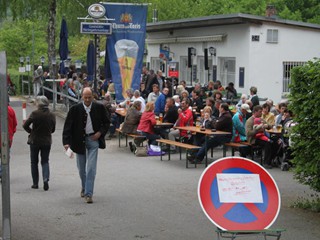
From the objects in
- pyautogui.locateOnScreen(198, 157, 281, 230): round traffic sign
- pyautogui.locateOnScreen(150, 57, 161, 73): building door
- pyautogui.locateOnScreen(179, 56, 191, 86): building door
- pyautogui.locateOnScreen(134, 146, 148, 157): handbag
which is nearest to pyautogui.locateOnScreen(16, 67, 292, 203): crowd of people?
pyautogui.locateOnScreen(134, 146, 148, 157): handbag

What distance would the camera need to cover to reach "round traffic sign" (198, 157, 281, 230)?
730 centimetres

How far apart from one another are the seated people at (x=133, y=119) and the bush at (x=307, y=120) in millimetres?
9126

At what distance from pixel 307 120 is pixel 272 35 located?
2044 cm

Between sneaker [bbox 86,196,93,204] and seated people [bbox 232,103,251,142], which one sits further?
seated people [bbox 232,103,251,142]

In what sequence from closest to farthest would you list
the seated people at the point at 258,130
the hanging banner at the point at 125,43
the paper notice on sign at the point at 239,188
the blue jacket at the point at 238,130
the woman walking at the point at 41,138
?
the paper notice on sign at the point at 239,188 < the woman walking at the point at 41,138 < the seated people at the point at 258,130 < the blue jacket at the point at 238,130 < the hanging banner at the point at 125,43

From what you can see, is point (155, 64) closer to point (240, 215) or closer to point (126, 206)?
point (126, 206)

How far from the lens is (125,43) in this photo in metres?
25.1

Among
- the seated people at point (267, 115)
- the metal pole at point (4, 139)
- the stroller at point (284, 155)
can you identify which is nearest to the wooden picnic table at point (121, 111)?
the seated people at point (267, 115)

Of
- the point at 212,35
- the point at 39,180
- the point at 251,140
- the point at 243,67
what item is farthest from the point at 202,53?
the point at 39,180

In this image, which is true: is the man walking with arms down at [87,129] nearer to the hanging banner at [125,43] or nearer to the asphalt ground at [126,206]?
the asphalt ground at [126,206]

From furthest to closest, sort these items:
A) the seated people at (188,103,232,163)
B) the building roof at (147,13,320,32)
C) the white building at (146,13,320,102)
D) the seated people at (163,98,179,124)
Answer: the white building at (146,13,320,102) < the building roof at (147,13,320,32) < the seated people at (163,98,179,124) < the seated people at (188,103,232,163)

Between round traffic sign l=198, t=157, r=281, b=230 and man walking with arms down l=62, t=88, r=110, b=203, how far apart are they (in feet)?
16.3

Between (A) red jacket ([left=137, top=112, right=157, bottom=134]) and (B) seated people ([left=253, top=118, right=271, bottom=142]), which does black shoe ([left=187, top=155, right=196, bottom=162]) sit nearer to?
(B) seated people ([left=253, top=118, right=271, bottom=142])

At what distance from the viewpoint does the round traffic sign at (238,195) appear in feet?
23.9
